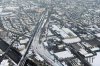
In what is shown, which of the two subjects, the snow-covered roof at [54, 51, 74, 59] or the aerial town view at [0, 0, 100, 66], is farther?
the snow-covered roof at [54, 51, 74, 59]

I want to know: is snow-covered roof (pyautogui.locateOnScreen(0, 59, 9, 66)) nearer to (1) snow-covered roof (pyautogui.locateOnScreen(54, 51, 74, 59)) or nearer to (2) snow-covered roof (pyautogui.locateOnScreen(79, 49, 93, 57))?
(1) snow-covered roof (pyautogui.locateOnScreen(54, 51, 74, 59))

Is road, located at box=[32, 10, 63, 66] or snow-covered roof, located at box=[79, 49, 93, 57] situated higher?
road, located at box=[32, 10, 63, 66]

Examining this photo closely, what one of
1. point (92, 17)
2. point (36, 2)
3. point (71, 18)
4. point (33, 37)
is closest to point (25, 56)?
point (33, 37)

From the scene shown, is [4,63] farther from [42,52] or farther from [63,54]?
[63,54]

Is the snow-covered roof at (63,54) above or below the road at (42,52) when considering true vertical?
below

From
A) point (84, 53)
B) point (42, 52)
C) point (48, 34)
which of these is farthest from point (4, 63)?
point (48, 34)

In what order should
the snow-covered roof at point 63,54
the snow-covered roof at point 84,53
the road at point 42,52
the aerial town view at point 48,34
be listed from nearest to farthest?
the road at point 42,52
the aerial town view at point 48,34
the snow-covered roof at point 63,54
the snow-covered roof at point 84,53

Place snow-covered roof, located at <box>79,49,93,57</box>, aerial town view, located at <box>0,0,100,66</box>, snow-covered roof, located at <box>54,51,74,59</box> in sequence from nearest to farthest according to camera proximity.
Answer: aerial town view, located at <box>0,0,100,66</box>
snow-covered roof, located at <box>54,51,74,59</box>
snow-covered roof, located at <box>79,49,93,57</box>

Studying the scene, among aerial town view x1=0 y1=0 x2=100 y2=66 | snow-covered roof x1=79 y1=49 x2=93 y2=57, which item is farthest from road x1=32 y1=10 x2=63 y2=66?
snow-covered roof x1=79 y1=49 x2=93 y2=57

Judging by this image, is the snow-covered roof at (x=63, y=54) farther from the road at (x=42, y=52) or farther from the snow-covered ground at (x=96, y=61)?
the snow-covered ground at (x=96, y=61)

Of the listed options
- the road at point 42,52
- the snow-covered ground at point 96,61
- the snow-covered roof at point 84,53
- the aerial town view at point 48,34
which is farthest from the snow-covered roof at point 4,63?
the snow-covered ground at point 96,61
